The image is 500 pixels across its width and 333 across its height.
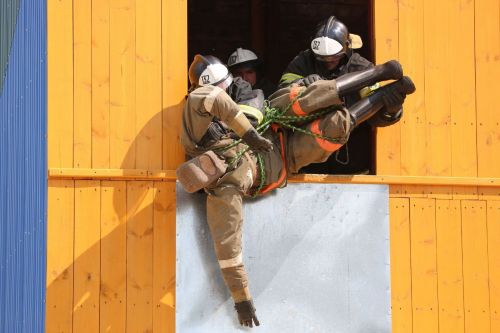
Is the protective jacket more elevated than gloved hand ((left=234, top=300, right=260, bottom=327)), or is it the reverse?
the protective jacket

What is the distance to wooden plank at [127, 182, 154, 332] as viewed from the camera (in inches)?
257

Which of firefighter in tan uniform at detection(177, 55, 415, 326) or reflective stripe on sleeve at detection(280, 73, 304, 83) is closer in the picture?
firefighter in tan uniform at detection(177, 55, 415, 326)

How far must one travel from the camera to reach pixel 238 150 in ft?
21.4

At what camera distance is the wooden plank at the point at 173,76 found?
22.3ft

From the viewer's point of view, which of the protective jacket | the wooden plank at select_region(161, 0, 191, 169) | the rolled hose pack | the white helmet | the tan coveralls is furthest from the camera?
the white helmet

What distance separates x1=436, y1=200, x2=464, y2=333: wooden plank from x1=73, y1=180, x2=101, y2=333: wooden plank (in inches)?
98.6

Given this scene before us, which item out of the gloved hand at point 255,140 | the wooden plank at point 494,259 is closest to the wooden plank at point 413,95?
the wooden plank at point 494,259

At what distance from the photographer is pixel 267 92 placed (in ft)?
26.7

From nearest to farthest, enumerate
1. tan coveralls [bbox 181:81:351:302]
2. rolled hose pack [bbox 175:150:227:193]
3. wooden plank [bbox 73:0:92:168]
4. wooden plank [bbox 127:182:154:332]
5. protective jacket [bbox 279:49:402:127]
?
rolled hose pack [bbox 175:150:227:193]
tan coveralls [bbox 181:81:351:302]
wooden plank [bbox 127:182:154:332]
wooden plank [bbox 73:0:92:168]
protective jacket [bbox 279:49:402:127]

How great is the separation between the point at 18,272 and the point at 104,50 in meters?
1.70

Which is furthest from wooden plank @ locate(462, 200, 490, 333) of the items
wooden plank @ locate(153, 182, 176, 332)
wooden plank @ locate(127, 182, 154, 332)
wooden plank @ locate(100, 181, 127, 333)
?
wooden plank @ locate(100, 181, 127, 333)

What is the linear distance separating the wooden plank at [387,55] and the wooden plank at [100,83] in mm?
2038

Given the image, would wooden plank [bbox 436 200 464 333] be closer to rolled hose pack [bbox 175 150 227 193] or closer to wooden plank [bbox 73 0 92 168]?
rolled hose pack [bbox 175 150 227 193]

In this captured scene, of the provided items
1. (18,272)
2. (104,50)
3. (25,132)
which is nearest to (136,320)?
(18,272)
